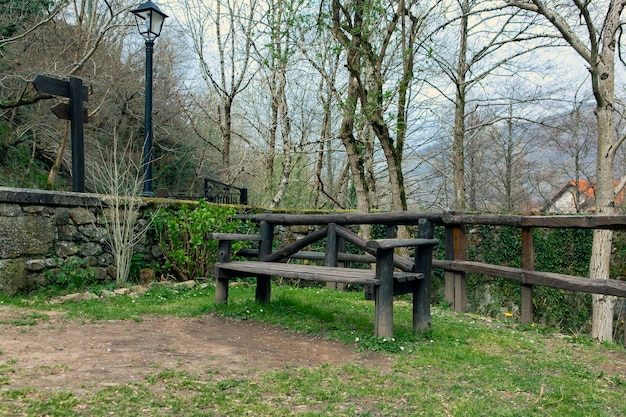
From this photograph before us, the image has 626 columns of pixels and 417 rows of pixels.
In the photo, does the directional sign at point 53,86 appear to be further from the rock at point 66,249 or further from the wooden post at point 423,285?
the wooden post at point 423,285

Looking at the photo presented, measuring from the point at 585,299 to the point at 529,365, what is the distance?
6614 mm

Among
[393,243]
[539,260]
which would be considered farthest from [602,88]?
[393,243]

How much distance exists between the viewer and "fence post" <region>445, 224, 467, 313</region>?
232 inches

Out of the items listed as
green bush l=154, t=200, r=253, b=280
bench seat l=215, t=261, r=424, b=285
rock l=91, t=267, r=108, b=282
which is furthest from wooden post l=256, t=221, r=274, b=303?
rock l=91, t=267, r=108, b=282

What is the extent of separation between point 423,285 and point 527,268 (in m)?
1.68

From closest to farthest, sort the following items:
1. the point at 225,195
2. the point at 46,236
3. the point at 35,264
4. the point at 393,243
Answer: the point at 393,243 < the point at 35,264 < the point at 46,236 < the point at 225,195

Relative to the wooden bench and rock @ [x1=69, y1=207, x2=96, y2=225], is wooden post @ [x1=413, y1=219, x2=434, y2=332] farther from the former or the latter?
rock @ [x1=69, y1=207, x2=96, y2=225]

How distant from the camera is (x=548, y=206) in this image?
17.8 metres

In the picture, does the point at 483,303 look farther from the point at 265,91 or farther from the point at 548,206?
the point at 548,206

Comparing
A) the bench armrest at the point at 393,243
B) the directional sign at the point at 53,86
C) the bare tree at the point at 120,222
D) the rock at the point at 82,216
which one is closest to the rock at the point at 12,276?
the rock at the point at 82,216

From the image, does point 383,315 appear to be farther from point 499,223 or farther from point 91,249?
point 91,249

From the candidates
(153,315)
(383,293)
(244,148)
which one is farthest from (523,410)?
(244,148)

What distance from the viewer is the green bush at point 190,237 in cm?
663

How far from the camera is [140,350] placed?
3373 mm
